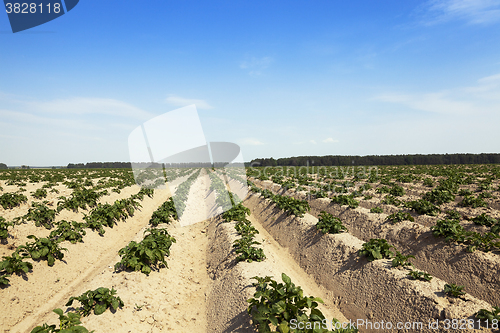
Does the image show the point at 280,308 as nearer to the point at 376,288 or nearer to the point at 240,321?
the point at 240,321

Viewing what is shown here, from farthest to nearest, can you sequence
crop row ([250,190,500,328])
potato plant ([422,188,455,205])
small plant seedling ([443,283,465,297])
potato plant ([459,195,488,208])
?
potato plant ([422,188,455,205]), potato plant ([459,195,488,208]), small plant seedling ([443,283,465,297]), crop row ([250,190,500,328])

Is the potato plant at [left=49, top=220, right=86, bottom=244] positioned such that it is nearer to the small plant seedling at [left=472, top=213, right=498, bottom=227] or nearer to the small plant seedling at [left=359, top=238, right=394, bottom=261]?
the small plant seedling at [left=359, top=238, right=394, bottom=261]

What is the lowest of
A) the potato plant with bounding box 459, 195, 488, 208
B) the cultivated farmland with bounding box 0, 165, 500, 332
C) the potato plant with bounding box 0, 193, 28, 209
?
the cultivated farmland with bounding box 0, 165, 500, 332

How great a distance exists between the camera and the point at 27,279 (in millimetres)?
7754

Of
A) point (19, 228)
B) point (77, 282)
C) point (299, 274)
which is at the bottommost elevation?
point (299, 274)

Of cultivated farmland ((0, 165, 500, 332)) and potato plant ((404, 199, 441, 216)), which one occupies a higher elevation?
potato plant ((404, 199, 441, 216))

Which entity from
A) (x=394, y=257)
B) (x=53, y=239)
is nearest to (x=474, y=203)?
(x=394, y=257)

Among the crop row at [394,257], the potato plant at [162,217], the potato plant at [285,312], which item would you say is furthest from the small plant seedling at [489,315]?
the potato plant at [162,217]

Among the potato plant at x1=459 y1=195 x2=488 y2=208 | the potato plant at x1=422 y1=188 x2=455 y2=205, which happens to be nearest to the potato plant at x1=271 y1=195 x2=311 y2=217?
the potato plant at x1=422 y1=188 x2=455 y2=205

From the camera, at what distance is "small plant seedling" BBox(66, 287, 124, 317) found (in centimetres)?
595

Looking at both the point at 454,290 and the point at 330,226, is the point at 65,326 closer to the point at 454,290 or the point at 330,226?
the point at 454,290

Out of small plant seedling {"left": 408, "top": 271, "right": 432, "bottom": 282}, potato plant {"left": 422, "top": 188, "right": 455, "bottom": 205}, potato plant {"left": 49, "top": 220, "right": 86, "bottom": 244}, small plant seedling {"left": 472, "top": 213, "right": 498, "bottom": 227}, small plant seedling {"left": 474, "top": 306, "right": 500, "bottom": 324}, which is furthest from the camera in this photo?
potato plant {"left": 422, "top": 188, "right": 455, "bottom": 205}

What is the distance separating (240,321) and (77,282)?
692cm

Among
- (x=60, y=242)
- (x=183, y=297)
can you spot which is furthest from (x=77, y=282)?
(x=183, y=297)
